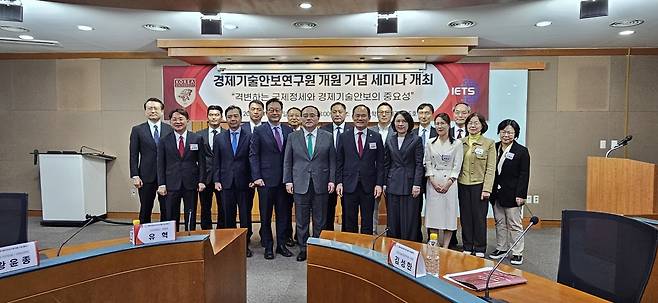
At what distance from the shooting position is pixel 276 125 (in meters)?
4.38

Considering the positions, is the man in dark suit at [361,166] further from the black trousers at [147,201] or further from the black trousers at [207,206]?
the black trousers at [147,201]

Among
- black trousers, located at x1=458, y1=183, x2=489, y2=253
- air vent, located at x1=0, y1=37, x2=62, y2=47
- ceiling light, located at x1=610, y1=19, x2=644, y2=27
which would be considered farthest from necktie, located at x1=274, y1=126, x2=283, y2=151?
ceiling light, located at x1=610, y1=19, x2=644, y2=27

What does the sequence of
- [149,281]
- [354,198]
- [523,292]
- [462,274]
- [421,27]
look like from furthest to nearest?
[421,27], [354,198], [149,281], [462,274], [523,292]

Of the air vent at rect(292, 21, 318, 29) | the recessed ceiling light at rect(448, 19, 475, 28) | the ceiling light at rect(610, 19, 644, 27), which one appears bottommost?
the air vent at rect(292, 21, 318, 29)

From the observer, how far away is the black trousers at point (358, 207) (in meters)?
4.16

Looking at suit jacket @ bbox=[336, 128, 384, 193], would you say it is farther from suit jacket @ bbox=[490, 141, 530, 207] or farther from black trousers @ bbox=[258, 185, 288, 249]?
suit jacket @ bbox=[490, 141, 530, 207]

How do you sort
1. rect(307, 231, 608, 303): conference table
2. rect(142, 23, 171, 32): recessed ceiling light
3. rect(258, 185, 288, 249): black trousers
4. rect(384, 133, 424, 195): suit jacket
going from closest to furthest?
rect(307, 231, 608, 303): conference table, rect(384, 133, 424, 195): suit jacket, rect(258, 185, 288, 249): black trousers, rect(142, 23, 171, 32): recessed ceiling light

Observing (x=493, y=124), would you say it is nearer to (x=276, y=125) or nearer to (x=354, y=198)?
(x=354, y=198)

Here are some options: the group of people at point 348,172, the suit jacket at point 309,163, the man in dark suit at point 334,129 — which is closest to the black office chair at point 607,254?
the group of people at point 348,172

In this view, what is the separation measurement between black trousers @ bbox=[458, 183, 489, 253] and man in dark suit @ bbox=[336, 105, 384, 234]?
2.72 ft

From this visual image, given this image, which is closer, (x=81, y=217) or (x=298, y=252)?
(x=298, y=252)

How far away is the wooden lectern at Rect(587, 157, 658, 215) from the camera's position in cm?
421

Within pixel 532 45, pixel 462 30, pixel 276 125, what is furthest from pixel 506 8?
pixel 276 125

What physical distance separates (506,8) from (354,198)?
2237mm
